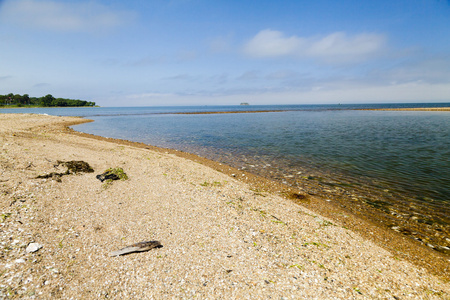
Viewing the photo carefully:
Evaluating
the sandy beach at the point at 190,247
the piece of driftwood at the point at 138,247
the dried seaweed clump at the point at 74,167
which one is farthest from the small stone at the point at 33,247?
the dried seaweed clump at the point at 74,167

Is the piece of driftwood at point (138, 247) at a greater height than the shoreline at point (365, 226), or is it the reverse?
the piece of driftwood at point (138, 247)

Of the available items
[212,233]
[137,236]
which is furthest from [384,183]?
[137,236]

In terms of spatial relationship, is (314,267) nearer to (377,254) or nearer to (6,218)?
(377,254)

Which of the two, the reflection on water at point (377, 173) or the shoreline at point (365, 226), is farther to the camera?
the reflection on water at point (377, 173)

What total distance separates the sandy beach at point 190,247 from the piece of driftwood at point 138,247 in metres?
0.17

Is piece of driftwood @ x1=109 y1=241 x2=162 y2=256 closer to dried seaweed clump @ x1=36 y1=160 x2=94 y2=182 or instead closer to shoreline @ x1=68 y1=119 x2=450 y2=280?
shoreline @ x1=68 y1=119 x2=450 y2=280

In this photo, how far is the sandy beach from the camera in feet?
17.6

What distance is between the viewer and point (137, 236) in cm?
743

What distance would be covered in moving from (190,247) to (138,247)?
1.72 meters

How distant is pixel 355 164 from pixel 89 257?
844 inches

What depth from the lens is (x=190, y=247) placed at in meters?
7.00

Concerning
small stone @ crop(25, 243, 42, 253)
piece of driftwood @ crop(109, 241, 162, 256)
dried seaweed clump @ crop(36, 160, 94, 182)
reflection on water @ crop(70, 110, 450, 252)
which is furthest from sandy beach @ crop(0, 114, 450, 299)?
reflection on water @ crop(70, 110, 450, 252)

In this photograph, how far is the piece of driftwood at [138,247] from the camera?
6414mm

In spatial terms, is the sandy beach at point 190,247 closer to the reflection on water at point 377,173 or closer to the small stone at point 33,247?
the small stone at point 33,247
